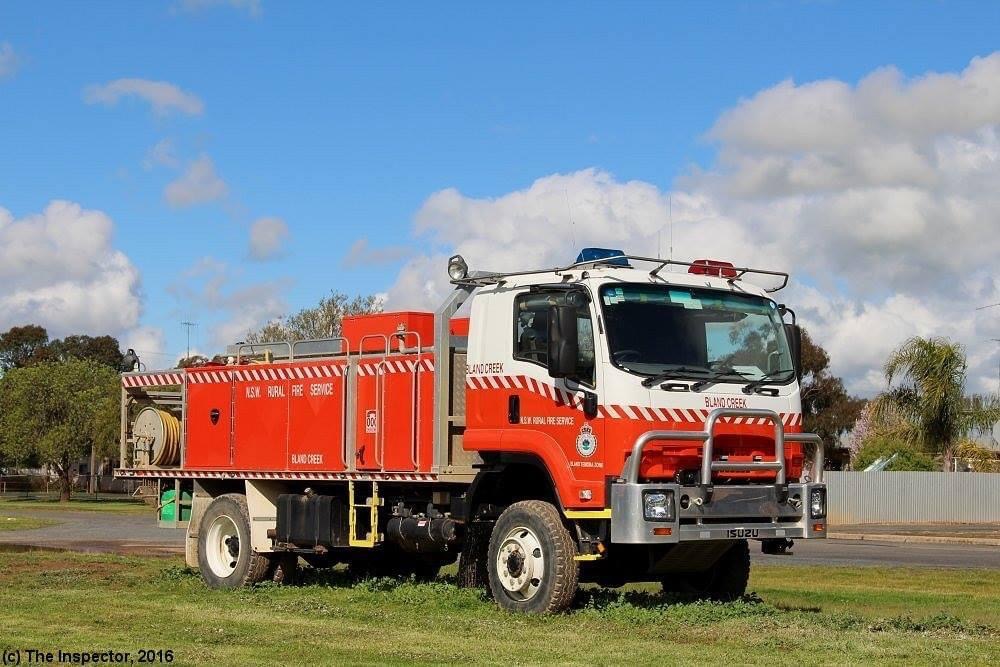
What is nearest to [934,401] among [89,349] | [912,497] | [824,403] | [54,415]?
[912,497]

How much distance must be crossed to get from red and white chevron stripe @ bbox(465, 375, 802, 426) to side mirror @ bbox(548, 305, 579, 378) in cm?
36

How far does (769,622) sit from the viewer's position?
12.4m

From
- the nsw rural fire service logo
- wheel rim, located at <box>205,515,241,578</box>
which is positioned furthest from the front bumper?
wheel rim, located at <box>205,515,241,578</box>

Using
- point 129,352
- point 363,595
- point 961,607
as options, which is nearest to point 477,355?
point 363,595

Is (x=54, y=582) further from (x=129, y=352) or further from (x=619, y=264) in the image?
(x=619, y=264)

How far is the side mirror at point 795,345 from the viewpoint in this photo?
558 inches

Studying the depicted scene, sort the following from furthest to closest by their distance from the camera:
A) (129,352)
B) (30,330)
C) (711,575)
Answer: (30,330) → (129,352) → (711,575)

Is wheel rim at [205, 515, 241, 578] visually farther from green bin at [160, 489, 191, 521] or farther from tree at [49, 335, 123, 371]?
tree at [49, 335, 123, 371]

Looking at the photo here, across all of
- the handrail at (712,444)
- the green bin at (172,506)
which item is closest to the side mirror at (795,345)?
the handrail at (712,444)

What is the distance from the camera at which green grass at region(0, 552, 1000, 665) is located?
1085 centimetres

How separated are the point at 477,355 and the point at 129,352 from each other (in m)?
7.79

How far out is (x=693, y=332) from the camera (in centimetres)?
1361

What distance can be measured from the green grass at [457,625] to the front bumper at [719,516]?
0.74 meters

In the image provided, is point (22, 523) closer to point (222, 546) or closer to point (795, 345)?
point (222, 546)
